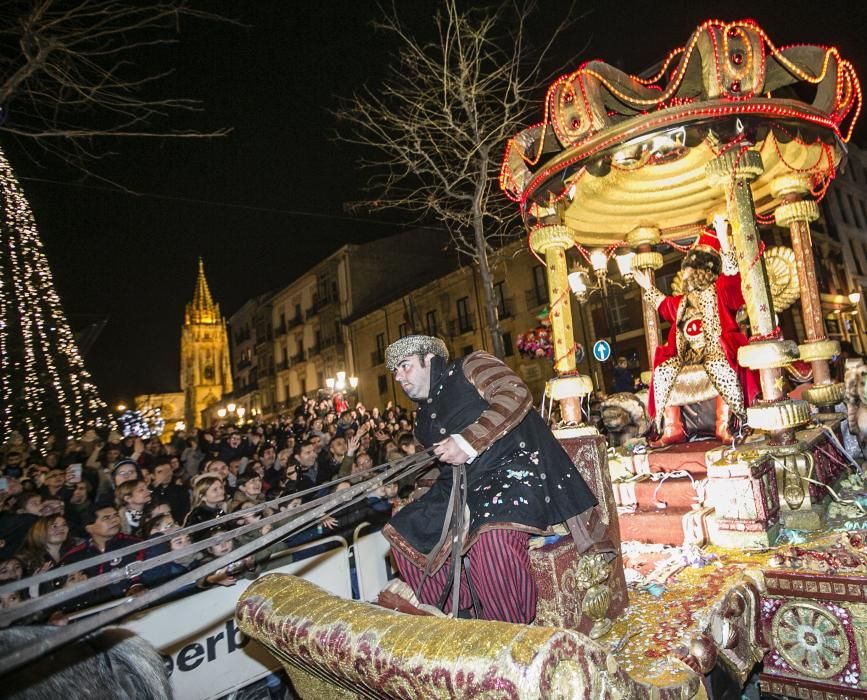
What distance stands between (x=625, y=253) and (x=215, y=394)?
82.8 meters

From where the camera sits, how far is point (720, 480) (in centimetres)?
441

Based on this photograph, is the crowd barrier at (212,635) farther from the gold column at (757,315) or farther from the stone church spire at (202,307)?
the stone church spire at (202,307)

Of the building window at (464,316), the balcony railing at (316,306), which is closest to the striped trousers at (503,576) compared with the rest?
the building window at (464,316)

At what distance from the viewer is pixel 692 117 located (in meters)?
4.59

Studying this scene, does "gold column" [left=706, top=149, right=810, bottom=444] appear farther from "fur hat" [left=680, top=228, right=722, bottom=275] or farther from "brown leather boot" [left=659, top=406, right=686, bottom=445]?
"brown leather boot" [left=659, top=406, right=686, bottom=445]

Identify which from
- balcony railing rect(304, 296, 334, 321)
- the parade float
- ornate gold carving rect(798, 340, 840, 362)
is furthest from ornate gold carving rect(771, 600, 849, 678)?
balcony railing rect(304, 296, 334, 321)

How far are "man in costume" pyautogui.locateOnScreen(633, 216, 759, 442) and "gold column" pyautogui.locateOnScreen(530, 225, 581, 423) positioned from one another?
3.48ft

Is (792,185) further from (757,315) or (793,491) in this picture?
A: (793,491)

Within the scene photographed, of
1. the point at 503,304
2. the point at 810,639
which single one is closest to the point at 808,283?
the point at 810,639

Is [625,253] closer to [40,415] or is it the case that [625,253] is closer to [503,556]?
[503,556]

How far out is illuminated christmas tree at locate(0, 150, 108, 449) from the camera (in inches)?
421

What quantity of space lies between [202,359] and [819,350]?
87.0 metres

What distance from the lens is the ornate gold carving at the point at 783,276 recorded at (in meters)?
6.51

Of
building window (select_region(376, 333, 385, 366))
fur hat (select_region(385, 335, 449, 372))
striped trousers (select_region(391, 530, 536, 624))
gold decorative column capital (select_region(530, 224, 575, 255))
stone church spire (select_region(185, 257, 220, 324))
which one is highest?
stone church spire (select_region(185, 257, 220, 324))
